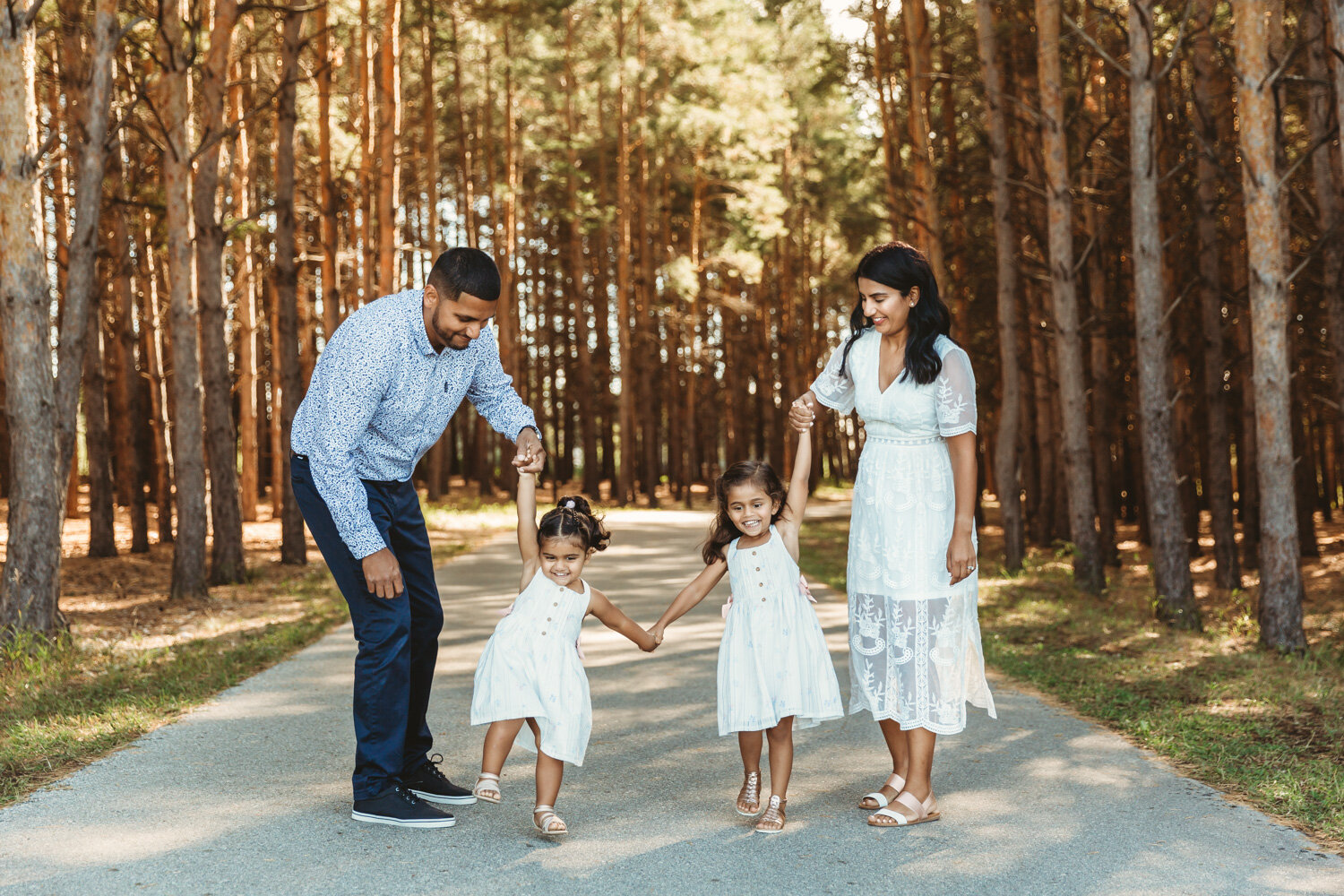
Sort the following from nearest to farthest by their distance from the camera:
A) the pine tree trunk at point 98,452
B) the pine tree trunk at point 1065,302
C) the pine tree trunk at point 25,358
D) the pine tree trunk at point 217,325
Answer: the pine tree trunk at point 25,358
the pine tree trunk at point 217,325
the pine tree trunk at point 1065,302
the pine tree trunk at point 98,452

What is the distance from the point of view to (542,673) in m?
4.32

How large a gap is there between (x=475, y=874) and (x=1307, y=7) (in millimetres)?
9786

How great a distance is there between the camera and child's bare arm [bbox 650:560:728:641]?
4.46 metres

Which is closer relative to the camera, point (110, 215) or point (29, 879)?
point (29, 879)

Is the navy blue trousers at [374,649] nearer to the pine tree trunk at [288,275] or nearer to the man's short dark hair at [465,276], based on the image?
the man's short dark hair at [465,276]

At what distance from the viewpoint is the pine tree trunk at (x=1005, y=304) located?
14312 millimetres

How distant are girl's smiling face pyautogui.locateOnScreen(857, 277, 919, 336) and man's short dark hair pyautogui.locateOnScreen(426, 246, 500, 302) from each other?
1.48 meters

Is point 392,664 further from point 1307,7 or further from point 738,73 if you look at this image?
point 738,73

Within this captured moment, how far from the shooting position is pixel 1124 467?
2761 cm

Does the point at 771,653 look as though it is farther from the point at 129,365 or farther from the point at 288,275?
the point at 129,365

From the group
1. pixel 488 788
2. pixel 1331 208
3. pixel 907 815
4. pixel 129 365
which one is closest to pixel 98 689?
pixel 488 788

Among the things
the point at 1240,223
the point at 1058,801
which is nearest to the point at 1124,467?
the point at 1240,223

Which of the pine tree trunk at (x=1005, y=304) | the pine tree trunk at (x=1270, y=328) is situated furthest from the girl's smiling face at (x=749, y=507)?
the pine tree trunk at (x=1005, y=304)

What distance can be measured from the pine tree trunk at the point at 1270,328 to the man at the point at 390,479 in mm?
6520
